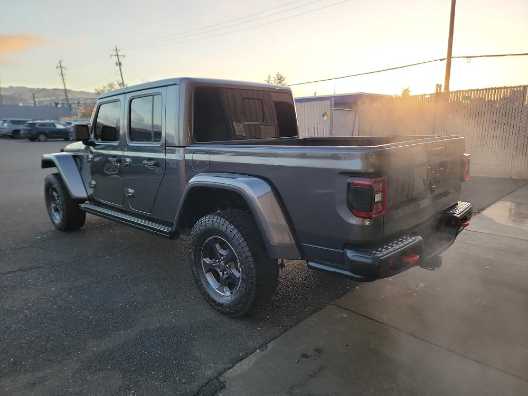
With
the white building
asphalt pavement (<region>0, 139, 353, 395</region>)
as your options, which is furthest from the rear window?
the white building

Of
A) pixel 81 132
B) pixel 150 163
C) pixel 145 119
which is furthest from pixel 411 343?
pixel 81 132

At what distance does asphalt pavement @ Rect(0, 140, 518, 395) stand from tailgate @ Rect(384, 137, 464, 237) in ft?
3.87

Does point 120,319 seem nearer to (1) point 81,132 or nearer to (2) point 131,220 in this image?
(2) point 131,220

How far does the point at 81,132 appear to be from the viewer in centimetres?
450

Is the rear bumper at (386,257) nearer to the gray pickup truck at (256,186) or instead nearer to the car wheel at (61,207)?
the gray pickup truck at (256,186)

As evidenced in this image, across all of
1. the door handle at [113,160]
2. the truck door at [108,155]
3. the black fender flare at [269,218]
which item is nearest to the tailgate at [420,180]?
the black fender flare at [269,218]

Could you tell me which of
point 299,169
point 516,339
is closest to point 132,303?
point 299,169

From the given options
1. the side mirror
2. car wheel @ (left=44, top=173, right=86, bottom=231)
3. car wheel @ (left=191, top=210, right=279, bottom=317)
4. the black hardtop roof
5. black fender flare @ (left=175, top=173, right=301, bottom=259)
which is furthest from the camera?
car wheel @ (left=44, top=173, right=86, bottom=231)

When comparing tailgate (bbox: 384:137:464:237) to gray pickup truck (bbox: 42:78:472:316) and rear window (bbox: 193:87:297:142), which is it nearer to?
gray pickup truck (bbox: 42:78:472:316)

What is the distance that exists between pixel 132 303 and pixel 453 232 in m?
2.93

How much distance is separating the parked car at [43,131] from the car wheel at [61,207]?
88.4ft

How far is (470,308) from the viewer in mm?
3205

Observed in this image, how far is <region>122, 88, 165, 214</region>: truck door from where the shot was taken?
359 centimetres

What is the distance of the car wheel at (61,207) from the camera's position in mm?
5255
